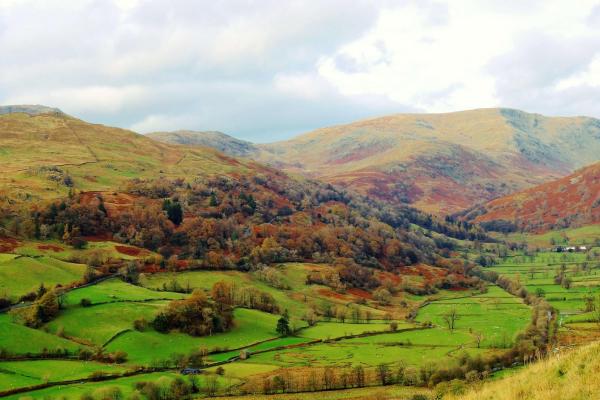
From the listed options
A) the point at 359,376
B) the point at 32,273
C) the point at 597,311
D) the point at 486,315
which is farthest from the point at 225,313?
the point at 597,311

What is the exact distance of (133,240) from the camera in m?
168

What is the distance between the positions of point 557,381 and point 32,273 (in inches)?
4444

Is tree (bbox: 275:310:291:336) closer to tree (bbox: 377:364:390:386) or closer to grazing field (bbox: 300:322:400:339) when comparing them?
grazing field (bbox: 300:322:400:339)

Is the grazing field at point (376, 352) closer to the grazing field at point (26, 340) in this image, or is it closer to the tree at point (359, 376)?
the tree at point (359, 376)

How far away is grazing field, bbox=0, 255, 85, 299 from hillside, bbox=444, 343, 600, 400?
320 ft

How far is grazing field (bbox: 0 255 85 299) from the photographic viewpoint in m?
108

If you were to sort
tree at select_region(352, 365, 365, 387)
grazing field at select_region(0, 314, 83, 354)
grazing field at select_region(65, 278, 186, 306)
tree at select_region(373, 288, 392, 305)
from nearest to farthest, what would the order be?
tree at select_region(352, 365, 365, 387) < grazing field at select_region(0, 314, 83, 354) < grazing field at select_region(65, 278, 186, 306) < tree at select_region(373, 288, 392, 305)

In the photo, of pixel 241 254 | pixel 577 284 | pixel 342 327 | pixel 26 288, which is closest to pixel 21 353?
pixel 26 288

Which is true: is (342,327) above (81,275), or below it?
below

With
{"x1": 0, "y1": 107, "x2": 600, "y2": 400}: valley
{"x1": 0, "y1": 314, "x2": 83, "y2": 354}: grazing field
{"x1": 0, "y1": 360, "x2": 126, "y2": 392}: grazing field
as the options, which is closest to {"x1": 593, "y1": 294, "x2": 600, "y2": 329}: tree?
{"x1": 0, "y1": 107, "x2": 600, "y2": 400}: valley

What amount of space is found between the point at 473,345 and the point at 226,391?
5090cm

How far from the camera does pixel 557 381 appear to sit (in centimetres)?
2636

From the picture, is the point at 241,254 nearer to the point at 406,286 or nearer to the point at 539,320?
the point at 406,286

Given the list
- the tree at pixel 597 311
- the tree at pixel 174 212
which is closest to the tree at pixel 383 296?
the tree at pixel 597 311
